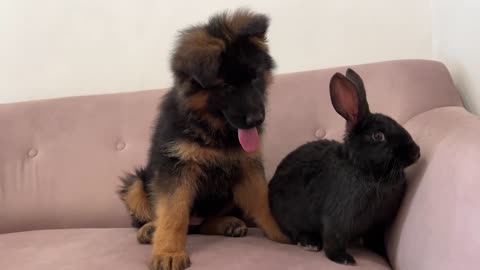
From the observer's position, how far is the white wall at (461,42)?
5.36 ft

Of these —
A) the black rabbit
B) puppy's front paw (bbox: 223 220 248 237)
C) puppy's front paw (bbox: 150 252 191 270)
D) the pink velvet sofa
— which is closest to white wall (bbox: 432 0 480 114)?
the pink velvet sofa

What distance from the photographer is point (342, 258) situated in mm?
1381

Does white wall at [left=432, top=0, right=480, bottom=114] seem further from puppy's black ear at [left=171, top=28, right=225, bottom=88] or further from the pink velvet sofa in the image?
puppy's black ear at [left=171, top=28, right=225, bottom=88]

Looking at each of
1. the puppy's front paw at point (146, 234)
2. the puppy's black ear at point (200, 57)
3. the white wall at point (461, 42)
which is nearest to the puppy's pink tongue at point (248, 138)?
the puppy's black ear at point (200, 57)

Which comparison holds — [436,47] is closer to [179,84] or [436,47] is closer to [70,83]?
[179,84]

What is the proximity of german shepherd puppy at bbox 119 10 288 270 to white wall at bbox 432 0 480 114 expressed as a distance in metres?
0.66

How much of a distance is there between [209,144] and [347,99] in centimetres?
43

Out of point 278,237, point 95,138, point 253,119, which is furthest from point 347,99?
point 95,138

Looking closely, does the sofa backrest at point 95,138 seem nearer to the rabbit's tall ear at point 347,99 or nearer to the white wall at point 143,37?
the white wall at point 143,37

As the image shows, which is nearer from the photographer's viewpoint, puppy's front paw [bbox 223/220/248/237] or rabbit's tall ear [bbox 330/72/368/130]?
rabbit's tall ear [bbox 330/72/368/130]

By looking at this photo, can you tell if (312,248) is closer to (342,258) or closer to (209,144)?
(342,258)

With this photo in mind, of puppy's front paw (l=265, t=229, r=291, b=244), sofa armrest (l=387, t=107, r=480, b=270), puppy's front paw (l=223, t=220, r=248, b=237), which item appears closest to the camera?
sofa armrest (l=387, t=107, r=480, b=270)

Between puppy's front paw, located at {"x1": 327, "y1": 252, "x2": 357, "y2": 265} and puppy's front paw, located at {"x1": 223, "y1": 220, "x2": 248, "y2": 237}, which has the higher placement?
puppy's front paw, located at {"x1": 327, "y1": 252, "x2": 357, "y2": 265}

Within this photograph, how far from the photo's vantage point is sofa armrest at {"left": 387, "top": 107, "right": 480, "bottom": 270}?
104 cm
